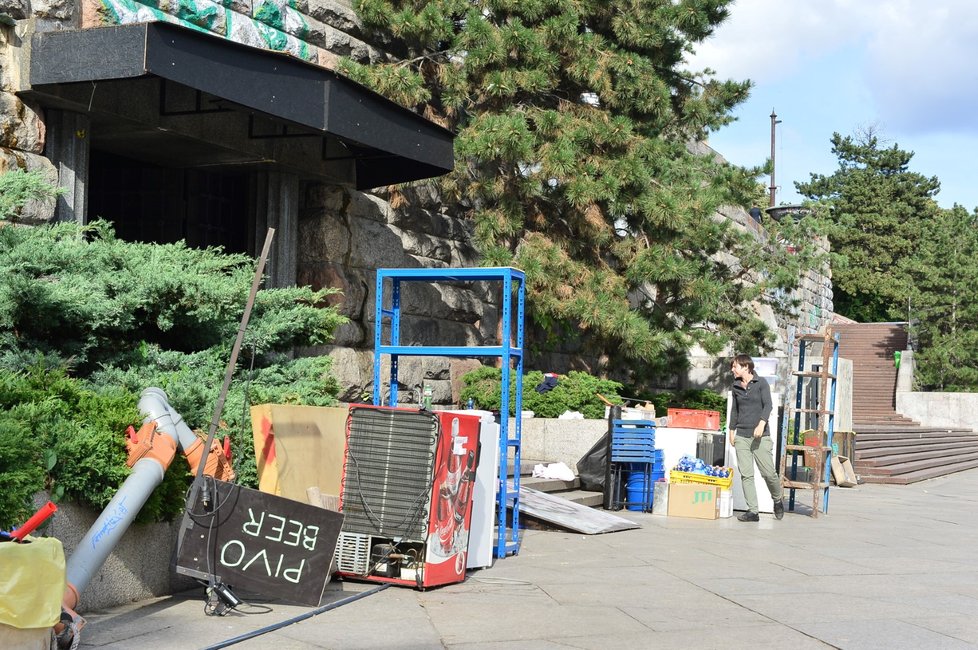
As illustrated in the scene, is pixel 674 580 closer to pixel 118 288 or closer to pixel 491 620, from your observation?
pixel 491 620

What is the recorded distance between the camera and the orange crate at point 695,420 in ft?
44.3

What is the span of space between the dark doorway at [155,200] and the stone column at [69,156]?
2241 millimetres

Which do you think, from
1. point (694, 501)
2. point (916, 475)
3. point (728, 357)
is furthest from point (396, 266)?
point (916, 475)

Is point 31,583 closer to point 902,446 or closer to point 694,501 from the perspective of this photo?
point 694,501

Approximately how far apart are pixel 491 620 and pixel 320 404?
256 cm

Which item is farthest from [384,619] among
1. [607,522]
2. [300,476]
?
[607,522]

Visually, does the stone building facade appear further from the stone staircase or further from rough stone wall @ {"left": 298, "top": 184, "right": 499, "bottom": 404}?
the stone staircase

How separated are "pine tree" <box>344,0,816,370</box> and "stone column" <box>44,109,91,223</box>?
405cm

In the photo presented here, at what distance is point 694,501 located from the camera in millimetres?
12070

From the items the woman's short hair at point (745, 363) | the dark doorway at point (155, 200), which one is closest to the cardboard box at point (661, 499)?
the woman's short hair at point (745, 363)

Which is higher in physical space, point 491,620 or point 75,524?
point 75,524

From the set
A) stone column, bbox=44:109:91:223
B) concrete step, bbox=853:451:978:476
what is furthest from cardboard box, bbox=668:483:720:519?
concrete step, bbox=853:451:978:476

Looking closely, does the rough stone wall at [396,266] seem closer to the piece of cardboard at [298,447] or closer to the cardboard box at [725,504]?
the cardboard box at [725,504]

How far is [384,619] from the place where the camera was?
5969 mm
